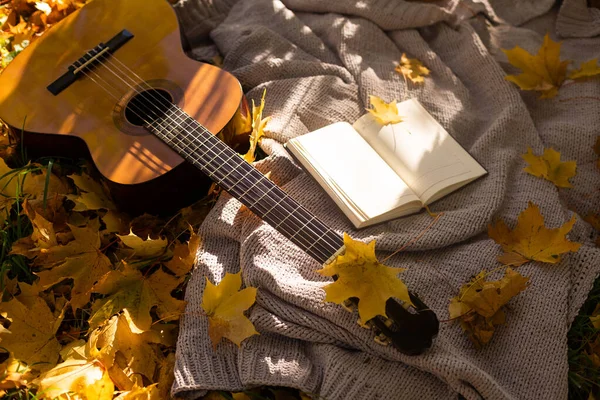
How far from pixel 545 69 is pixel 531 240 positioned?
72cm

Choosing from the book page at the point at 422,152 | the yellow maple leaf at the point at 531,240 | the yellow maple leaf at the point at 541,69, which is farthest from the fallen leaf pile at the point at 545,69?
the yellow maple leaf at the point at 531,240

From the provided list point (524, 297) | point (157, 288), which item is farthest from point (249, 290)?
point (524, 297)

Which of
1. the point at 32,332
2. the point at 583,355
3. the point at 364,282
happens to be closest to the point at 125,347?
the point at 32,332

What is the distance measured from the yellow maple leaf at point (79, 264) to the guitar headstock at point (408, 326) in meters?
0.75

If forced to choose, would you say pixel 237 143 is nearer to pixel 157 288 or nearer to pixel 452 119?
pixel 157 288

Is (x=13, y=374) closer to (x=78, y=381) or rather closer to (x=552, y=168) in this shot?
(x=78, y=381)

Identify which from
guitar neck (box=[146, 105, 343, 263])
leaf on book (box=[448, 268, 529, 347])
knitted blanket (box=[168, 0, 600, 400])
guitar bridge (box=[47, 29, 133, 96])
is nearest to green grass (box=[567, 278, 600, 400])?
knitted blanket (box=[168, 0, 600, 400])

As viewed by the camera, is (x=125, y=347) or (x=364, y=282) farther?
(x=125, y=347)

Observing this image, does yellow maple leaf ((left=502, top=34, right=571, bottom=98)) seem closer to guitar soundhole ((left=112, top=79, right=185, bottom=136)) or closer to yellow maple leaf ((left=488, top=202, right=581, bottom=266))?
yellow maple leaf ((left=488, top=202, right=581, bottom=266))

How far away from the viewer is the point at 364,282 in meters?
1.29

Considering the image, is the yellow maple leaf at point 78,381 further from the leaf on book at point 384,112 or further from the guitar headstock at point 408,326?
the leaf on book at point 384,112

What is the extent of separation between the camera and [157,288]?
154cm

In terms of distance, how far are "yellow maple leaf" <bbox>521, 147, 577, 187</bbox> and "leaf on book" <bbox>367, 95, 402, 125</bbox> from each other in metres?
0.40

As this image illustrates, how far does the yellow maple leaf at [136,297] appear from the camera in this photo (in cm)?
149
